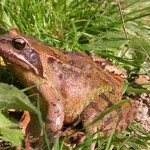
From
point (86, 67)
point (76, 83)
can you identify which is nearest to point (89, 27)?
point (86, 67)

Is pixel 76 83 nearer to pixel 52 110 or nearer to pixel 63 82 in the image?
pixel 63 82

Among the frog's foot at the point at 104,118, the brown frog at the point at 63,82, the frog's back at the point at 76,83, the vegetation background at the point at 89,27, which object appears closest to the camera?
the frog's foot at the point at 104,118

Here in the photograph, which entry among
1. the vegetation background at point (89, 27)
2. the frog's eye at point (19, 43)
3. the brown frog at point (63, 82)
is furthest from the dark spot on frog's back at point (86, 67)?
the frog's eye at point (19, 43)

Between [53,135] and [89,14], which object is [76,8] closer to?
[89,14]

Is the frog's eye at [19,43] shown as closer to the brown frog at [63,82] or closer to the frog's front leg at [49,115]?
the brown frog at [63,82]

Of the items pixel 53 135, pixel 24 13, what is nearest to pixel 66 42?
pixel 24 13

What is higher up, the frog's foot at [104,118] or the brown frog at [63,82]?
the brown frog at [63,82]

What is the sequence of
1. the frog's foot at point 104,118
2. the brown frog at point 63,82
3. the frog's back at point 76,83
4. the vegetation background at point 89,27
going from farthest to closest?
the vegetation background at point 89,27 < the frog's back at point 76,83 < the brown frog at point 63,82 < the frog's foot at point 104,118
